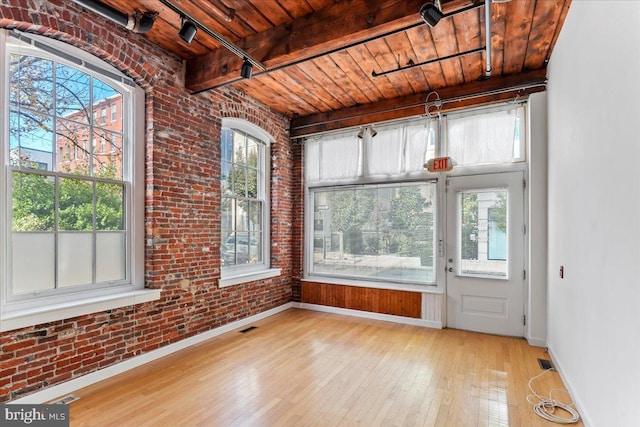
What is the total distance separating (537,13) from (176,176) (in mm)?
4106

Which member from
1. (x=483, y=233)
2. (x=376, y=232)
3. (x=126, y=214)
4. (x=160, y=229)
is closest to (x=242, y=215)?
(x=160, y=229)

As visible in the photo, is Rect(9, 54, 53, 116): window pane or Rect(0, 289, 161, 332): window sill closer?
Rect(0, 289, 161, 332): window sill

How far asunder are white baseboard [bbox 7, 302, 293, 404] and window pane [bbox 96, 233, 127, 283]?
0.87 m

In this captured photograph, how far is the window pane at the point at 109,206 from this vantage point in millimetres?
3205

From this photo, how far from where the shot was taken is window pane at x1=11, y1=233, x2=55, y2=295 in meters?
2.61

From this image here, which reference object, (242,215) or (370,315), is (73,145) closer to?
(242,215)

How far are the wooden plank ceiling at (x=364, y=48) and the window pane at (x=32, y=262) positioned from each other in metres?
2.20

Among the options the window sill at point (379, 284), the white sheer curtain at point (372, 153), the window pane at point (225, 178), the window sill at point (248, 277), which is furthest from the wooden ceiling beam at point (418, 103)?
the window sill at point (379, 284)

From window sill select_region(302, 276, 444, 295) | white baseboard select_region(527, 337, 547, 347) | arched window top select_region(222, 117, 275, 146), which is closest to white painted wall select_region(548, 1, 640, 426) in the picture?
white baseboard select_region(527, 337, 547, 347)

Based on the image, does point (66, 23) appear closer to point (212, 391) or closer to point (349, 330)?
point (212, 391)

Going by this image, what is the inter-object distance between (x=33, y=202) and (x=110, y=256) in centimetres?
84

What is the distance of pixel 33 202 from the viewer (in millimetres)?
2729

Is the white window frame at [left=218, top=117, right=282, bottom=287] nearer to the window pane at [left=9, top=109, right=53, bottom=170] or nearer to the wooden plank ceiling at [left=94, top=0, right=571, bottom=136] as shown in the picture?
the wooden plank ceiling at [left=94, top=0, right=571, bottom=136]

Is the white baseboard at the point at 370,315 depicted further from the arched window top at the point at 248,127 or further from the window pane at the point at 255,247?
the arched window top at the point at 248,127
